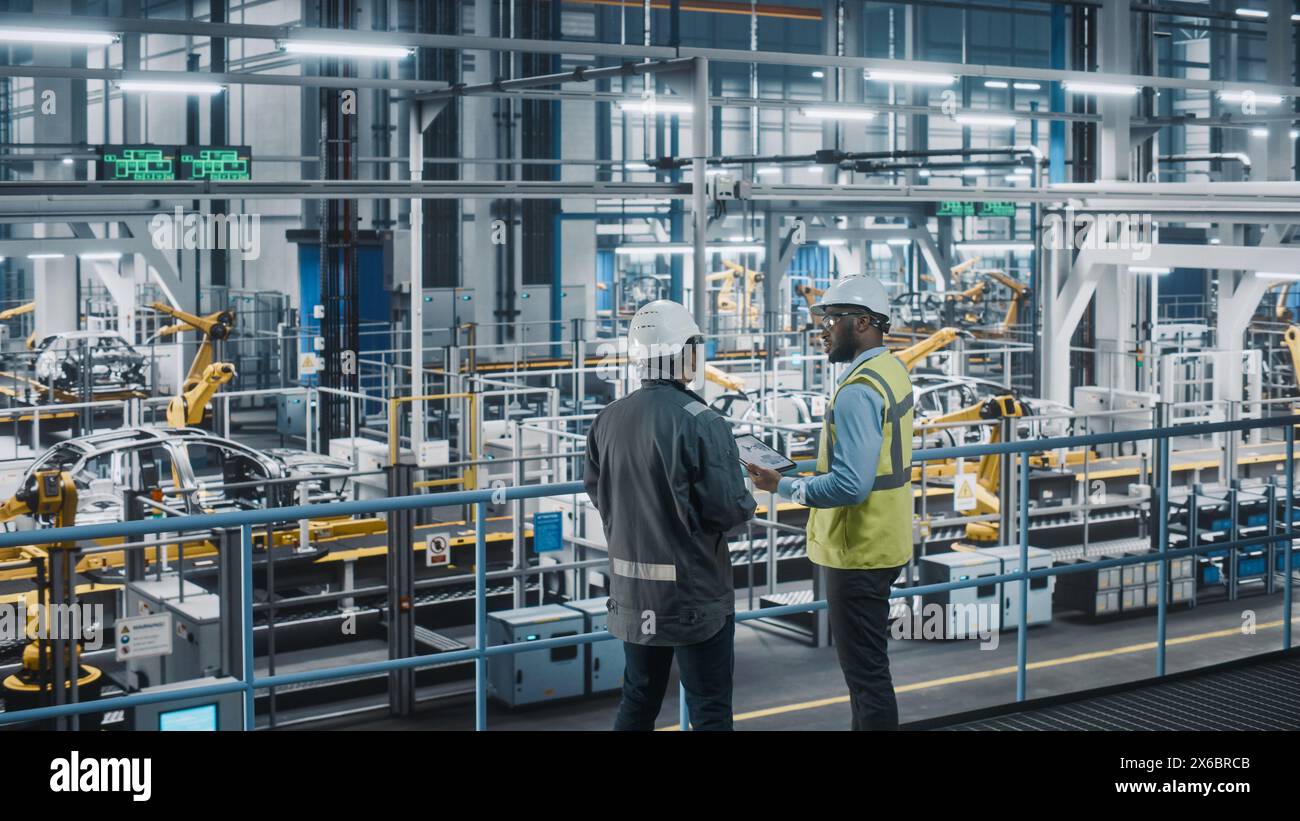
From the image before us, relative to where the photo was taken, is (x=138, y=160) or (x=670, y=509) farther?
(x=138, y=160)

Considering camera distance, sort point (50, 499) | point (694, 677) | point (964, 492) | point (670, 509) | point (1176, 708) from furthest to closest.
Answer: point (964, 492) → point (50, 499) → point (1176, 708) → point (694, 677) → point (670, 509)

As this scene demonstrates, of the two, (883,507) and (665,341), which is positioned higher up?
(665,341)

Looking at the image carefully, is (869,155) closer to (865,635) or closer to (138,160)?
(138,160)

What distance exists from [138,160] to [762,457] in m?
14.3

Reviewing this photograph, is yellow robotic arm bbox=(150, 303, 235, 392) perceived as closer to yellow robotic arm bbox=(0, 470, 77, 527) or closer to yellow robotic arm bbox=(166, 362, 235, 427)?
yellow robotic arm bbox=(166, 362, 235, 427)

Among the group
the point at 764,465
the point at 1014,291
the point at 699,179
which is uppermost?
the point at 1014,291

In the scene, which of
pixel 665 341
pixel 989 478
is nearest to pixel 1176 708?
pixel 665 341

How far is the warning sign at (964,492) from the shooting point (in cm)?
1153

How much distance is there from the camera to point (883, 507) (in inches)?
193

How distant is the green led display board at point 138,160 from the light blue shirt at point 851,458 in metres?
14.1

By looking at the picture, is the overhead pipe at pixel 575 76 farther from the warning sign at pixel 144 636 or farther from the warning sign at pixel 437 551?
the warning sign at pixel 144 636

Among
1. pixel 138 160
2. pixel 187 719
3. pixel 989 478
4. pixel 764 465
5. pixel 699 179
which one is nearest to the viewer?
pixel 764 465
